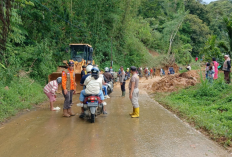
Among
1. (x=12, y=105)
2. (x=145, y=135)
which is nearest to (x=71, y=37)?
(x=12, y=105)

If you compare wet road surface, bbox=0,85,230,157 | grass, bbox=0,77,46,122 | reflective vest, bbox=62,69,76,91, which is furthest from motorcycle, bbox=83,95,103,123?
grass, bbox=0,77,46,122

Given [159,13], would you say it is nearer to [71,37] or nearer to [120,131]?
[71,37]

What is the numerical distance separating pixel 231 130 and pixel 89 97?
4.13 metres

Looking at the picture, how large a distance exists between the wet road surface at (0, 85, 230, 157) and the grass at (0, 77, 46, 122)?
69 centimetres

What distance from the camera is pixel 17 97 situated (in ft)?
28.8

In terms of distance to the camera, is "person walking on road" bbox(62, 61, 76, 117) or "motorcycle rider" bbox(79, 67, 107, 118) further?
"person walking on road" bbox(62, 61, 76, 117)

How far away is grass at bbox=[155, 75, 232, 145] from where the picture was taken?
5.50 metres

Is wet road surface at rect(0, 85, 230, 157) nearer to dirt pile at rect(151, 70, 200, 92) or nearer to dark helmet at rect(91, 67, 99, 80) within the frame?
dark helmet at rect(91, 67, 99, 80)

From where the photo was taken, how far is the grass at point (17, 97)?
7199 mm

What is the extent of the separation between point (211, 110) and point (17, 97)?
315 inches

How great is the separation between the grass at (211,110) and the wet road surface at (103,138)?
0.42 m

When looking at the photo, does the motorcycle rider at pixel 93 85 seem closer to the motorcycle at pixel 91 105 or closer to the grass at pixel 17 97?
the motorcycle at pixel 91 105

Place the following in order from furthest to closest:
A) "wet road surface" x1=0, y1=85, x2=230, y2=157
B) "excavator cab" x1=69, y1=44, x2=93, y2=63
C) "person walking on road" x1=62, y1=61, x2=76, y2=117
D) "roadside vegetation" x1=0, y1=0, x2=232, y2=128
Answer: "excavator cab" x1=69, y1=44, x2=93, y2=63 → "roadside vegetation" x1=0, y1=0, x2=232, y2=128 → "person walking on road" x1=62, y1=61, x2=76, y2=117 → "wet road surface" x1=0, y1=85, x2=230, y2=157

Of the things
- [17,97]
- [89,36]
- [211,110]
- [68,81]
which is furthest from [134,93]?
[89,36]
